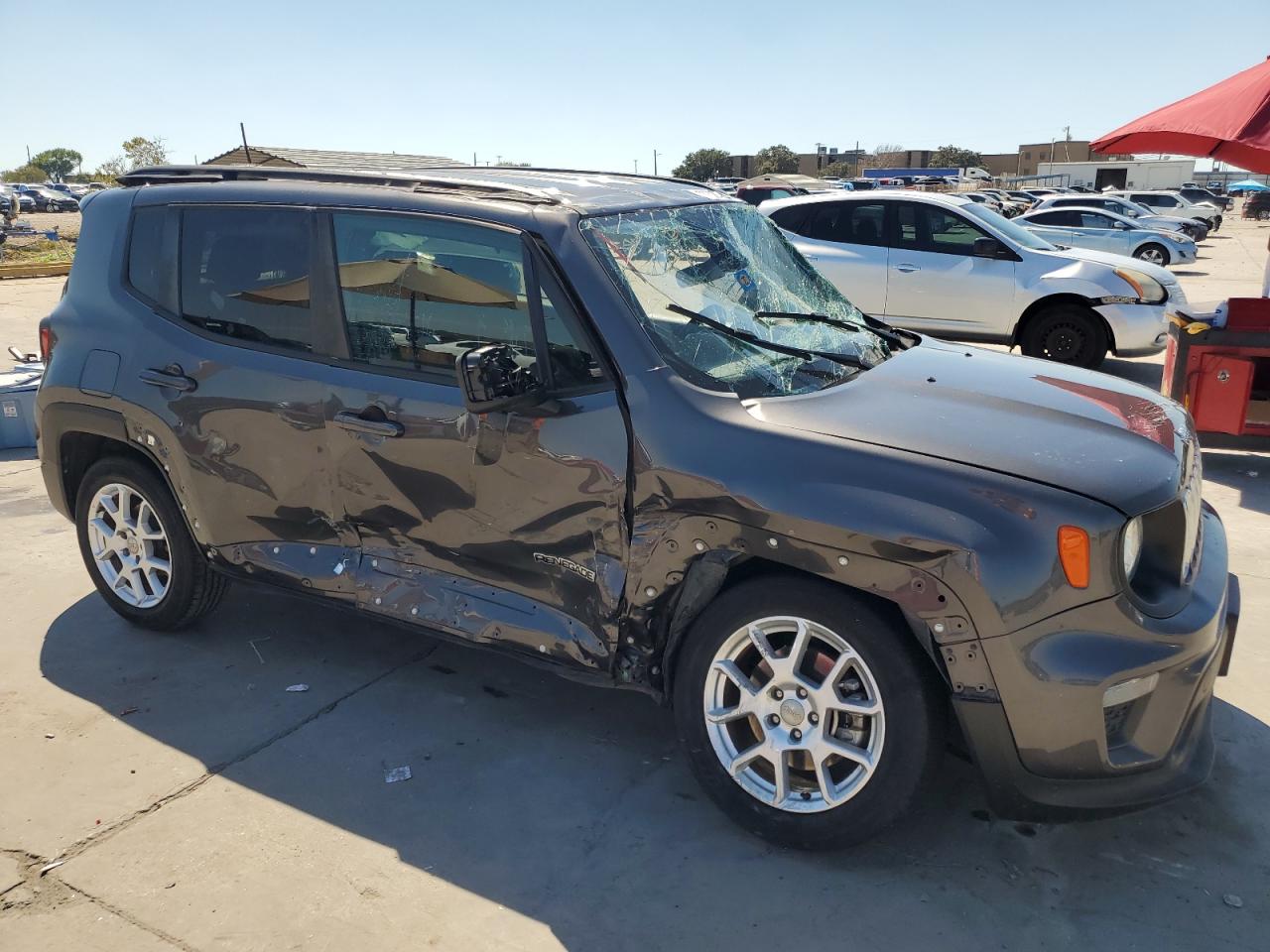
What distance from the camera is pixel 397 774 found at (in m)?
3.54

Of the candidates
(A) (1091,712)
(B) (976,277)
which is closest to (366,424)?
(A) (1091,712)

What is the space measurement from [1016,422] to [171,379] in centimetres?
318

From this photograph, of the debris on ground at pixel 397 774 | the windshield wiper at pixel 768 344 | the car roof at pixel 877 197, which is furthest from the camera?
the car roof at pixel 877 197

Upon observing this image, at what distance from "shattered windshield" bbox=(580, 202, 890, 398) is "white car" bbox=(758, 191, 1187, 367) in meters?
6.31

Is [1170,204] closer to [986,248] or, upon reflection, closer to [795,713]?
[986,248]

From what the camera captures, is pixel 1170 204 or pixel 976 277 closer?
pixel 976 277

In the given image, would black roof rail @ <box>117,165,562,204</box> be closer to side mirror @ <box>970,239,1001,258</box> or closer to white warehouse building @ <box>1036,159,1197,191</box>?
side mirror @ <box>970,239,1001,258</box>

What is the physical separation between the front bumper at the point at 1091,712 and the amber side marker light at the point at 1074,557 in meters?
0.07

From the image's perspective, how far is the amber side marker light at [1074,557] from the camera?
2629 mm

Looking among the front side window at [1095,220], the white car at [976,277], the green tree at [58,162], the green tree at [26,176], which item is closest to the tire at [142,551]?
the white car at [976,277]

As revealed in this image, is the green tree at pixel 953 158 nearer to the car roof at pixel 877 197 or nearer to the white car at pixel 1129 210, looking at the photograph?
the white car at pixel 1129 210

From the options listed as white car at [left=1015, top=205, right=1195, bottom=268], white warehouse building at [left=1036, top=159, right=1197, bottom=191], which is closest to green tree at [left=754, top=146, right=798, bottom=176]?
white warehouse building at [left=1036, top=159, right=1197, bottom=191]

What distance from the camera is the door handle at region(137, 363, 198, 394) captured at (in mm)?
4043

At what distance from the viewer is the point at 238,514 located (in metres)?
4.07
